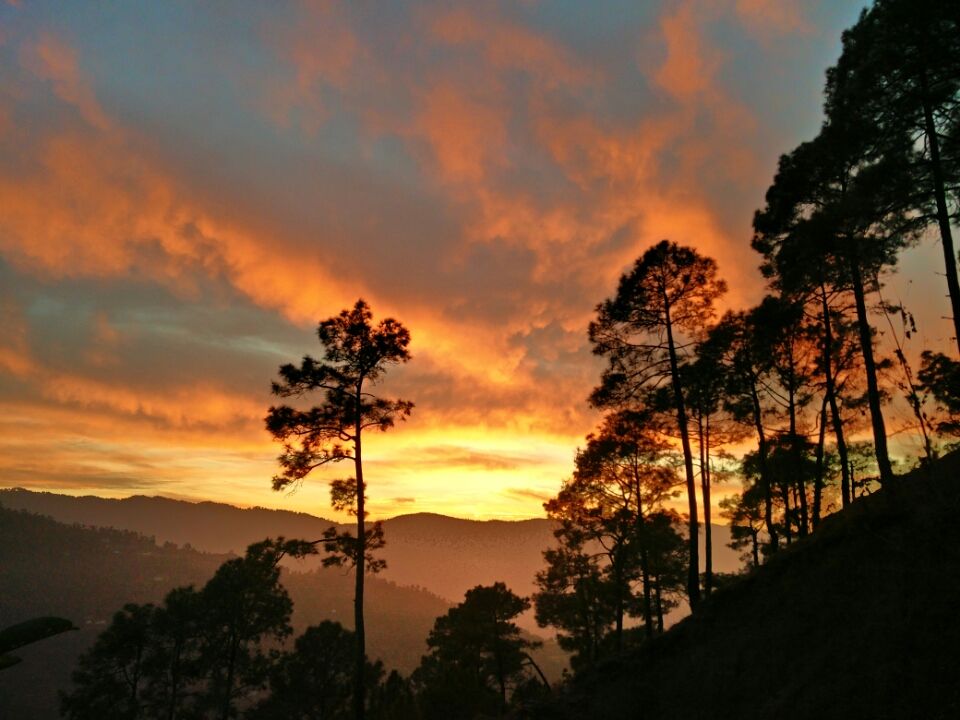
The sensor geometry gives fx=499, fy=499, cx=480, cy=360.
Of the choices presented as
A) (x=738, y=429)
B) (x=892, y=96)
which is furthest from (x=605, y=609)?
(x=892, y=96)

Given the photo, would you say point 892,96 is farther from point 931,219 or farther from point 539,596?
point 539,596

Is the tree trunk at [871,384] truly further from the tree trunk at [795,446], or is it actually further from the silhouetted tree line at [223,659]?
the silhouetted tree line at [223,659]

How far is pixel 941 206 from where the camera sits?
1138cm

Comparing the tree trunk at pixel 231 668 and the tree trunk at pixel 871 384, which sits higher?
the tree trunk at pixel 871 384

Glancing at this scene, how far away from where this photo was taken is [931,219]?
459 inches

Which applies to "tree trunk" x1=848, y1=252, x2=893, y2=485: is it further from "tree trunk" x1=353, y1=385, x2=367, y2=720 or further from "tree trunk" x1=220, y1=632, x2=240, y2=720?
"tree trunk" x1=220, y1=632, x2=240, y2=720

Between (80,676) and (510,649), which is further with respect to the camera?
(80,676)

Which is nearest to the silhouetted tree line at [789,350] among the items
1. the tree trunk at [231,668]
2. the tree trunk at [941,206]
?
the tree trunk at [941,206]

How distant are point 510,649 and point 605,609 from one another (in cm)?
691

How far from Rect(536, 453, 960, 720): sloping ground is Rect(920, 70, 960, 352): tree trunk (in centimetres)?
399

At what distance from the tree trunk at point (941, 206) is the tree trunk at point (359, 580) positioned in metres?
16.4

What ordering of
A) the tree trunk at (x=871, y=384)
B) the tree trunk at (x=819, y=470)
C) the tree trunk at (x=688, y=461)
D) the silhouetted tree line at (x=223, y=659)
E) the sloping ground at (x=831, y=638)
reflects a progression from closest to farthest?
1. the sloping ground at (x=831, y=638)
2. the tree trunk at (x=871, y=384)
3. the tree trunk at (x=688, y=461)
4. the tree trunk at (x=819, y=470)
5. the silhouetted tree line at (x=223, y=659)

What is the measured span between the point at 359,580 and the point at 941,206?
18.5 m

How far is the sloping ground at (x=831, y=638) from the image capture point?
675 centimetres
